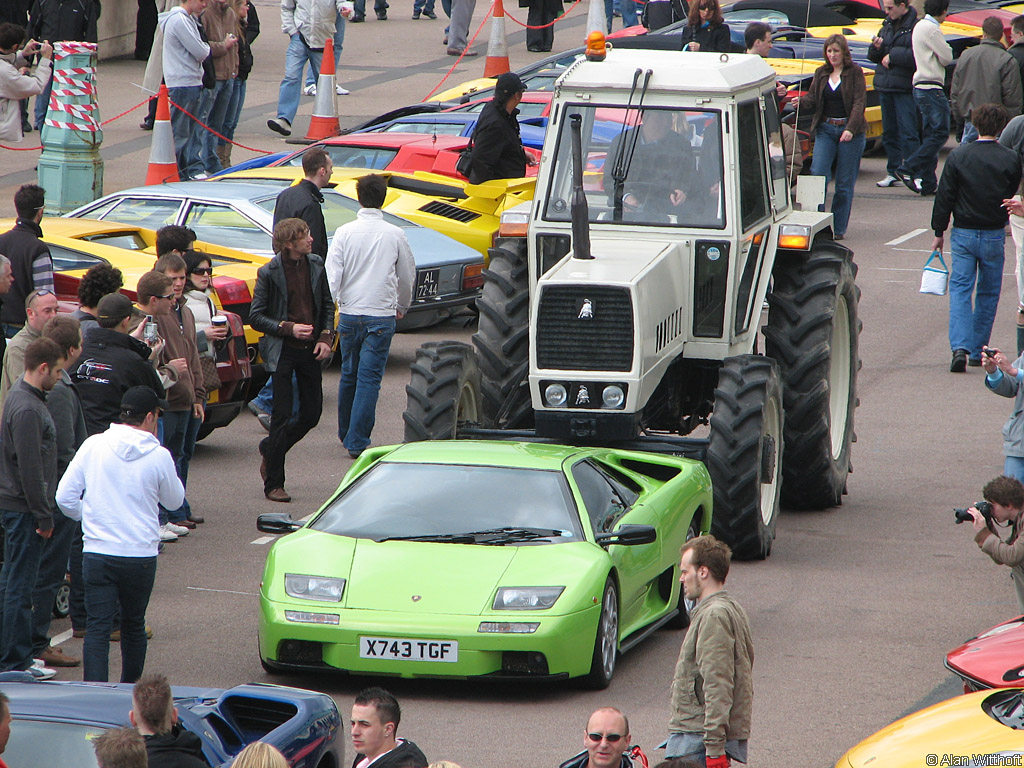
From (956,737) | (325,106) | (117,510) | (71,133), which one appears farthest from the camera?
(325,106)

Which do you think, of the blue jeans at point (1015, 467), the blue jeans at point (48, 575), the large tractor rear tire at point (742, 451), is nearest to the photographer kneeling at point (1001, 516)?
the blue jeans at point (1015, 467)

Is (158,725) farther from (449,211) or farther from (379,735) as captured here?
(449,211)

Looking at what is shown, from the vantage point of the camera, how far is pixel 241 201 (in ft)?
47.9

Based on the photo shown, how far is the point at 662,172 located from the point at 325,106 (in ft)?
42.3

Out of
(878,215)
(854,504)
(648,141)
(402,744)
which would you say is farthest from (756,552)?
(878,215)

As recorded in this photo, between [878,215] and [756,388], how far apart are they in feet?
39.5

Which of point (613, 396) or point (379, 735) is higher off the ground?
point (613, 396)

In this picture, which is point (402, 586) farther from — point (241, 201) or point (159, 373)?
point (241, 201)

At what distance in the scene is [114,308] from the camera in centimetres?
902

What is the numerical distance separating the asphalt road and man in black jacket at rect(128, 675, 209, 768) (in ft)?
6.47

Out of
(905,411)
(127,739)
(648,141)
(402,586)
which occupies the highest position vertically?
(648,141)

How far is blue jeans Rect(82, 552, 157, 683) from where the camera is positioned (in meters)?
7.82

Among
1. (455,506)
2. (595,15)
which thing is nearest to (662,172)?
(455,506)

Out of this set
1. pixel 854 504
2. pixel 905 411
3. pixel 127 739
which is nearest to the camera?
pixel 127 739
